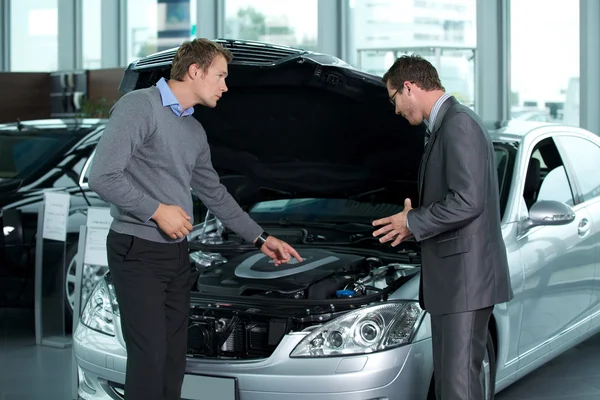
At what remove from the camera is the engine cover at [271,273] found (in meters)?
3.42

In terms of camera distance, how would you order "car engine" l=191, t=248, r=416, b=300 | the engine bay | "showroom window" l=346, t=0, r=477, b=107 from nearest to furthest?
the engine bay, "car engine" l=191, t=248, r=416, b=300, "showroom window" l=346, t=0, r=477, b=107

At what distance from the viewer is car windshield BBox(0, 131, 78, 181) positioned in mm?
5730

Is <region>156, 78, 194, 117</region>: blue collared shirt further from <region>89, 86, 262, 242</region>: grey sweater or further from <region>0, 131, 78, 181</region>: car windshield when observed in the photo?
<region>0, 131, 78, 181</region>: car windshield

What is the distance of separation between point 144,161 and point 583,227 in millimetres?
2248

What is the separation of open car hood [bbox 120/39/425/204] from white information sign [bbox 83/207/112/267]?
2.63ft

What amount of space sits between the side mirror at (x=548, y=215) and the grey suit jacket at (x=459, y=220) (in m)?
0.85

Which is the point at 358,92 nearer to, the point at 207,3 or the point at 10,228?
the point at 10,228

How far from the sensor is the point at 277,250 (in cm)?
339

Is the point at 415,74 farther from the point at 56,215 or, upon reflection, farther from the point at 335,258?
the point at 56,215

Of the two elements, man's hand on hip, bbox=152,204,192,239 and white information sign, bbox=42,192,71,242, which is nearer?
man's hand on hip, bbox=152,204,192,239

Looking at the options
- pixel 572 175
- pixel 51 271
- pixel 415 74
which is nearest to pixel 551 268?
pixel 572 175

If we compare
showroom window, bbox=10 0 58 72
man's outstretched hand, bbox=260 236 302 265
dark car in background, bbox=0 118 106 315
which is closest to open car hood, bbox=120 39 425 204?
man's outstretched hand, bbox=260 236 302 265

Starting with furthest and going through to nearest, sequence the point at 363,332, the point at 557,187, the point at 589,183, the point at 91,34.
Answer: the point at 91,34, the point at 589,183, the point at 557,187, the point at 363,332

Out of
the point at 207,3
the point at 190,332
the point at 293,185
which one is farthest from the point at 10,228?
the point at 207,3
